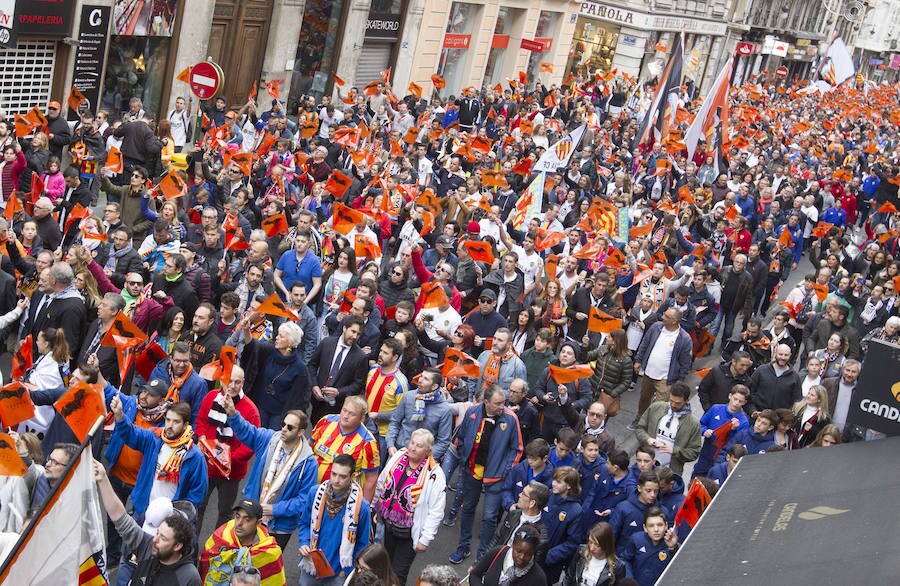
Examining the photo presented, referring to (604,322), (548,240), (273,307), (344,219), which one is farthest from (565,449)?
(548,240)

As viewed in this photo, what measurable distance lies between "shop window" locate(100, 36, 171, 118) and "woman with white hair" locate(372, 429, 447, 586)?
48.8 feet

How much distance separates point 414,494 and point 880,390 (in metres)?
2.98

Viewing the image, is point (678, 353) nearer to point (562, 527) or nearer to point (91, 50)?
point (562, 527)

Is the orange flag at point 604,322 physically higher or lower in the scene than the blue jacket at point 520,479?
higher

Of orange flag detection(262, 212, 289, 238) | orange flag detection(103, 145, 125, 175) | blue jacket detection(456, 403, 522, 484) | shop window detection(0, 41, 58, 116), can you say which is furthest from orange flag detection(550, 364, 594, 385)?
shop window detection(0, 41, 58, 116)

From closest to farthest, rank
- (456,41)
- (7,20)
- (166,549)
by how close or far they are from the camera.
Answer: (166,549) < (7,20) < (456,41)

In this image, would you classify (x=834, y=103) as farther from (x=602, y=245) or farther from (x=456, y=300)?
(x=456, y=300)

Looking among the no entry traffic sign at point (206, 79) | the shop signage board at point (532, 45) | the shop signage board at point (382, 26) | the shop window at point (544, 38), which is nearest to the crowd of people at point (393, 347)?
the no entry traffic sign at point (206, 79)

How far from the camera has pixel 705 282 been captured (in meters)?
13.3

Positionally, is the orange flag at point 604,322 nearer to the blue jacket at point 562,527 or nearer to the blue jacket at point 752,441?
the blue jacket at point 752,441

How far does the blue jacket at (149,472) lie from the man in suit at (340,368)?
208 cm

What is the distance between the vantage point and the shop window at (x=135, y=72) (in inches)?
818

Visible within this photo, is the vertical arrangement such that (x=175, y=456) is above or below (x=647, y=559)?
above

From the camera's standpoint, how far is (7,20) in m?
17.6
